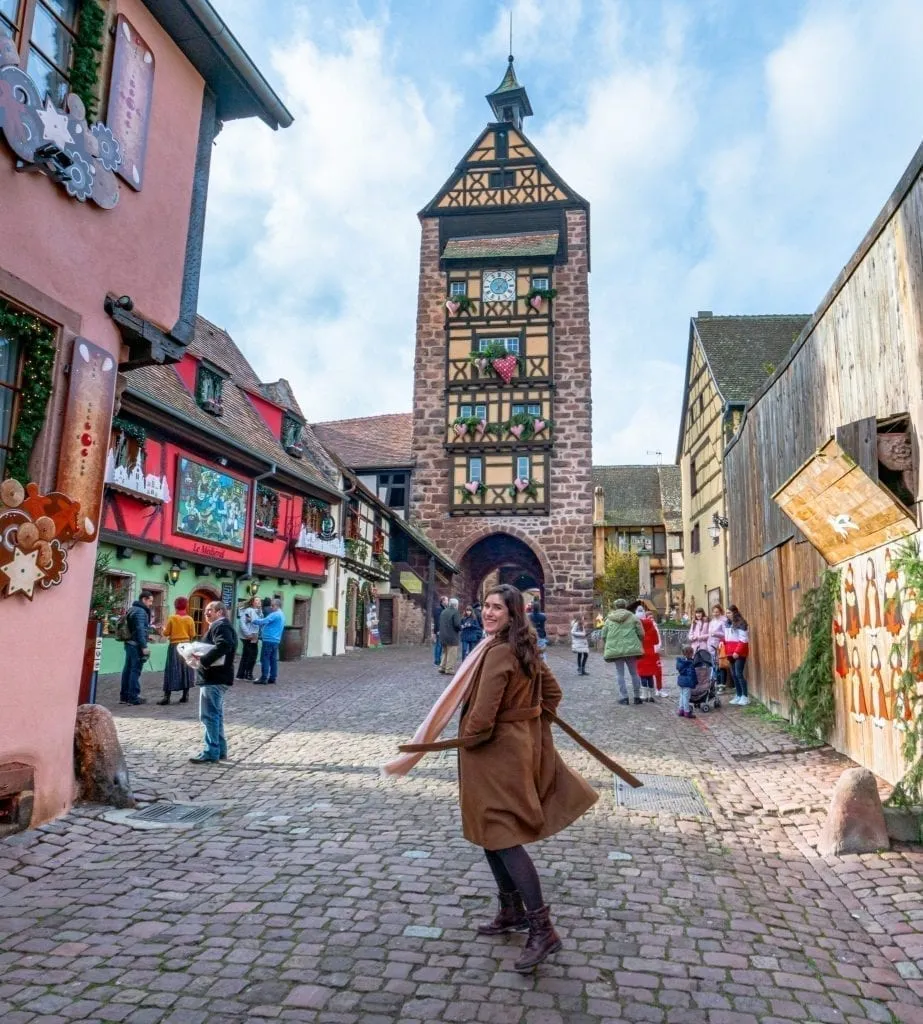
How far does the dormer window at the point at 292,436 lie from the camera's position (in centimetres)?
2262

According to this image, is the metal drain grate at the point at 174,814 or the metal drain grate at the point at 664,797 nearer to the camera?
the metal drain grate at the point at 174,814

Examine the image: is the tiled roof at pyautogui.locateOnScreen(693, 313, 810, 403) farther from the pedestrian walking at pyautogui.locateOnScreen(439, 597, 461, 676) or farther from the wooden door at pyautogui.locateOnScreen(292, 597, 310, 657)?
the wooden door at pyautogui.locateOnScreen(292, 597, 310, 657)

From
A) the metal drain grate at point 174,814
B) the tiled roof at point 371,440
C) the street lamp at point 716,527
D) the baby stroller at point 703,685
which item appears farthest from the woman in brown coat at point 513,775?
the tiled roof at point 371,440

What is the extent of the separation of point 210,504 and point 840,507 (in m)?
13.5

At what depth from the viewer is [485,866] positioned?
486cm

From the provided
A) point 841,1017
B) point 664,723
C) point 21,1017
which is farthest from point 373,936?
point 664,723

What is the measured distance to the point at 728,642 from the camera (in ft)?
39.5

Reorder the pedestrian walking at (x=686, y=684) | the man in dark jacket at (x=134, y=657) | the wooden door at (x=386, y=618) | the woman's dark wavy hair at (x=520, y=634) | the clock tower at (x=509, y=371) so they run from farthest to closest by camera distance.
Result: the clock tower at (x=509, y=371), the wooden door at (x=386, y=618), the man in dark jacket at (x=134, y=657), the pedestrian walking at (x=686, y=684), the woman's dark wavy hair at (x=520, y=634)

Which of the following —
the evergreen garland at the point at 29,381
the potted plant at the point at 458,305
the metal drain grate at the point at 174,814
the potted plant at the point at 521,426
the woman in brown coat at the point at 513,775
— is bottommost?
the metal drain grate at the point at 174,814

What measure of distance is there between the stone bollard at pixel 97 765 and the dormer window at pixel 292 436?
16.9 meters

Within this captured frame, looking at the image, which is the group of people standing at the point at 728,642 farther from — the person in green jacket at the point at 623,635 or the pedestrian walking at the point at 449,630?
the pedestrian walking at the point at 449,630

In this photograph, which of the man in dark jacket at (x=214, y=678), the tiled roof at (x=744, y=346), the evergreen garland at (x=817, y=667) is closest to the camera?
the man in dark jacket at (x=214, y=678)

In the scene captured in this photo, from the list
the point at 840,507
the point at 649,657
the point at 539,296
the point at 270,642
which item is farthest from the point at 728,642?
the point at 539,296

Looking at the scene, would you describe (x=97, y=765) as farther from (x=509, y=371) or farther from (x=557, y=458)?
(x=509, y=371)
